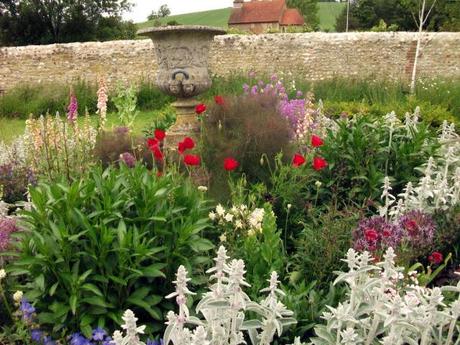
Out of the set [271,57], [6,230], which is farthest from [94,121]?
[6,230]

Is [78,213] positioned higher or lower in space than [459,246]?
higher

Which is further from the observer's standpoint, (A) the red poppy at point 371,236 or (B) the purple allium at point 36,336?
(A) the red poppy at point 371,236

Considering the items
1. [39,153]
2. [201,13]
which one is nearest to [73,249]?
[39,153]

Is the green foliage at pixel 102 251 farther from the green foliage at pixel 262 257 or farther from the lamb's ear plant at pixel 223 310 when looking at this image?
the lamb's ear plant at pixel 223 310

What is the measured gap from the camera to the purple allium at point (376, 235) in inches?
117

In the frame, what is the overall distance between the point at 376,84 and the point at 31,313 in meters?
11.8

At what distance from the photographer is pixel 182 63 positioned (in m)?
6.93

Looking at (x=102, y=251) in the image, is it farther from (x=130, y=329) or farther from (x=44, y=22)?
(x=44, y=22)

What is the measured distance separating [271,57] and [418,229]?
13894 mm

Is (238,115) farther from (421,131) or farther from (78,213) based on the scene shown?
(78,213)

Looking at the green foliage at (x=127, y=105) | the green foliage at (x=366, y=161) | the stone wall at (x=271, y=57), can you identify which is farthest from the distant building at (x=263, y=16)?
the green foliage at (x=366, y=161)

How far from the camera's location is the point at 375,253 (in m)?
2.98

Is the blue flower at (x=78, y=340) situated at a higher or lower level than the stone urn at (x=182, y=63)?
lower

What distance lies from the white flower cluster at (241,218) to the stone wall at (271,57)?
41.9 ft
